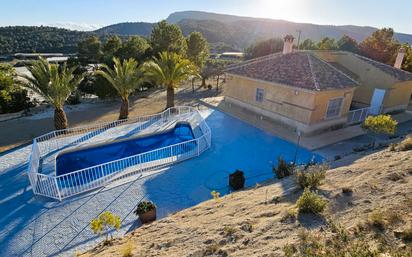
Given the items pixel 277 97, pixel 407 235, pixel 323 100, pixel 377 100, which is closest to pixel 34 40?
pixel 277 97

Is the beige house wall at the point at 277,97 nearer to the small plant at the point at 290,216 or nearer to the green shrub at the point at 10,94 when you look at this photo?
the small plant at the point at 290,216

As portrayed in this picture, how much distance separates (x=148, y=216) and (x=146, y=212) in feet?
0.60

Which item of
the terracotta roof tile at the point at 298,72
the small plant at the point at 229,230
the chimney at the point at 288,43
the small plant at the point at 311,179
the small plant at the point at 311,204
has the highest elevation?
Answer: the chimney at the point at 288,43

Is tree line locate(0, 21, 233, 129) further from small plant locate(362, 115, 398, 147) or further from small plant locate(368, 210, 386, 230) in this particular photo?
small plant locate(368, 210, 386, 230)

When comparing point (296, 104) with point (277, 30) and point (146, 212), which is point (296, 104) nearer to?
point (146, 212)

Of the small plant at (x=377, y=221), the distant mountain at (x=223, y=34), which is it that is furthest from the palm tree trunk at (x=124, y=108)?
the distant mountain at (x=223, y=34)

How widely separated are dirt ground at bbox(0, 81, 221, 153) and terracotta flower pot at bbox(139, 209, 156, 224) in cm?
1109

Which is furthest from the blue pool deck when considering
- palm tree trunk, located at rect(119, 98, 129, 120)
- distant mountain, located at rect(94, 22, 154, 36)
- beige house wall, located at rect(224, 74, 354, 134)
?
distant mountain, located at rect(94, 22, 154, 36)

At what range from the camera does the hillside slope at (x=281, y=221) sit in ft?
17.7

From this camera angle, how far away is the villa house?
1778 centimetres

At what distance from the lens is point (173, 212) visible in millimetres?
9984

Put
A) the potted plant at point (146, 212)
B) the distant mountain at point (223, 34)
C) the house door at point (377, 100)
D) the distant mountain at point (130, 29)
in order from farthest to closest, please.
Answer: the distant mountain at point (130, 29) → the distant mountain at point (223, 34) → the house door at point (377, 100) → the potted plant at point (146, 212)

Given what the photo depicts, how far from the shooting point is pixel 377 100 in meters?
21.9

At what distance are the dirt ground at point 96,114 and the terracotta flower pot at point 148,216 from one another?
11086 mm
